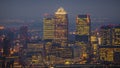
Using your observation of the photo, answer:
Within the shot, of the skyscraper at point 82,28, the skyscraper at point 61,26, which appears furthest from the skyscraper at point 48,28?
the skyscraper at point 82,28

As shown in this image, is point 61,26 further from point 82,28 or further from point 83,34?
point 83,34

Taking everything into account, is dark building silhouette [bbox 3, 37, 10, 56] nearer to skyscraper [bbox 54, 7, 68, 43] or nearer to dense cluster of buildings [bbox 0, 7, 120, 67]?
dense cluster of buildings [bbox 0, 7, 120, 67]

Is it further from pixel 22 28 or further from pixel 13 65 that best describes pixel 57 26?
pixel 13 65

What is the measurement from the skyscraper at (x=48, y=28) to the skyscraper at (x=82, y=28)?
1.14m

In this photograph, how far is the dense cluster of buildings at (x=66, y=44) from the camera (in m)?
12.4

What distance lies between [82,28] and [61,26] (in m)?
1.00

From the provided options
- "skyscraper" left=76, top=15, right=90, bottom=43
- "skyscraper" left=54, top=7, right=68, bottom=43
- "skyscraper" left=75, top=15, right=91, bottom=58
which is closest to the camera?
"skyscraper" left=75, top=15, right=91, bottom=58

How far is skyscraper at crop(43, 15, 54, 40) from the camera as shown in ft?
51.1

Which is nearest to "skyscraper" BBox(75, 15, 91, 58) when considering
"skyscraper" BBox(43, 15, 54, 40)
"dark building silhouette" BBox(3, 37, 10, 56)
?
"skyscraper" BBox(43, 15, 54, 40)

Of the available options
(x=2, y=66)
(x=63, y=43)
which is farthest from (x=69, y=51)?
(x=2, y=66)

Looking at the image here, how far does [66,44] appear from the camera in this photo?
48.4 feet

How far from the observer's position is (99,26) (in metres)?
13.2

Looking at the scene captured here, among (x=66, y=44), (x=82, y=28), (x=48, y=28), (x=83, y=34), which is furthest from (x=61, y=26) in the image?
(x=66, y=44)

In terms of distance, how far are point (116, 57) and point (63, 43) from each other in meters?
3.02
